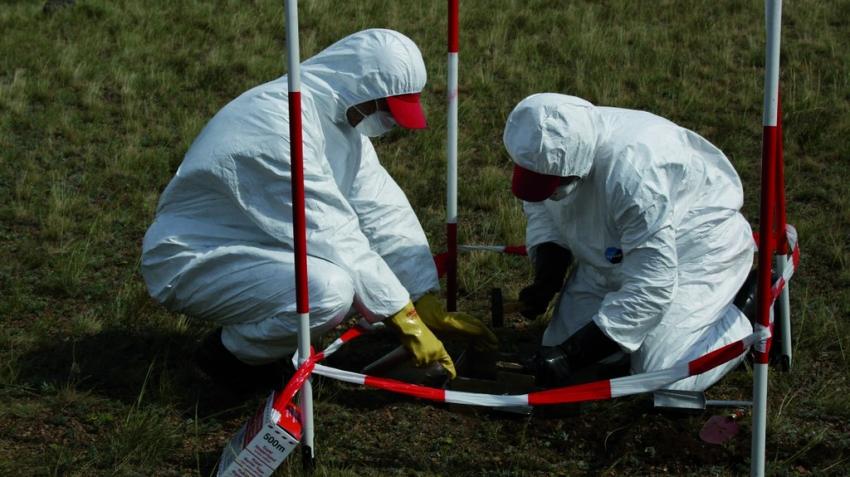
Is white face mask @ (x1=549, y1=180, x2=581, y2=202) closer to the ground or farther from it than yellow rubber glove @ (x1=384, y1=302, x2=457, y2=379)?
farther from it

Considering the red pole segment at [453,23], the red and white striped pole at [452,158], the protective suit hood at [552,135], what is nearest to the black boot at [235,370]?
the red and white striped pole at [452,158]

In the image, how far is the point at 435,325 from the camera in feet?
16.0

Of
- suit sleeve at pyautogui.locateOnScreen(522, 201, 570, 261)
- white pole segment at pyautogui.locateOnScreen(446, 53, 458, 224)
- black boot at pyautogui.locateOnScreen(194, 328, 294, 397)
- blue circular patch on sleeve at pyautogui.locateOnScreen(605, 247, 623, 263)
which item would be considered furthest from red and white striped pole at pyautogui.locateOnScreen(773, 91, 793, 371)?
black boot at pyautogui.locateOnScreen(194, 328, 294, 397)

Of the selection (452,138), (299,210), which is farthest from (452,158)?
(299,210)

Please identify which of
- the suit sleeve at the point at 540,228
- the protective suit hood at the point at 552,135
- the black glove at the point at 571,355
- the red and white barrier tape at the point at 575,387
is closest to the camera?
the red and white barrier tape at the point at 575,387

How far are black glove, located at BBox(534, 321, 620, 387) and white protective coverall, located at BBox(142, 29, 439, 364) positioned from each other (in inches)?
24.3

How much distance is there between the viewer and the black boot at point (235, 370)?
4.61 metres

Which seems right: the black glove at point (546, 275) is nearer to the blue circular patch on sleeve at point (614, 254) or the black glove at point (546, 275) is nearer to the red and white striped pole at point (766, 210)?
the blue circular patch on sleeve at point (614, 254)

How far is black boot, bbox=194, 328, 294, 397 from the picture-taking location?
4.61 metres

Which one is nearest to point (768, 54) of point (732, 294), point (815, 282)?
point (732, 294)

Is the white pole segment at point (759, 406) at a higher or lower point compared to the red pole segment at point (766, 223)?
lower

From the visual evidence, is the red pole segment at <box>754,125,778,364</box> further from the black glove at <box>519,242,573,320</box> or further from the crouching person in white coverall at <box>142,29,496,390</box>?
the black glove at <box>519,242,573,320</box>

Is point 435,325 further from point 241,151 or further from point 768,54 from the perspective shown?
point 768,54

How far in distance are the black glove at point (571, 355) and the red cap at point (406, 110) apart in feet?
3.38
